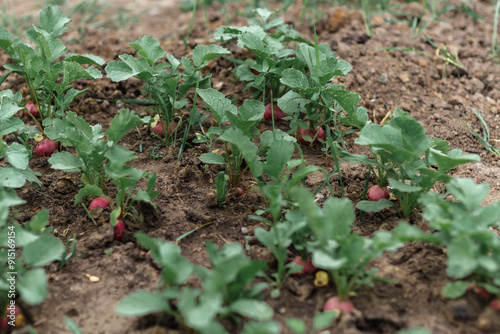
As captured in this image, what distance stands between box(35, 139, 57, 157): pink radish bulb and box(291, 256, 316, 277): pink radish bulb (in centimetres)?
137

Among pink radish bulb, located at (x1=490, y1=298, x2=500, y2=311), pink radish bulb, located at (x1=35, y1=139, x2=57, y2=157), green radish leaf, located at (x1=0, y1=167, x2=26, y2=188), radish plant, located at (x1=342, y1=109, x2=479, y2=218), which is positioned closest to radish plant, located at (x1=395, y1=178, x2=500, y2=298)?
pink radish bulb, located at (x1=490, y1=298, x2=500, y2=311)

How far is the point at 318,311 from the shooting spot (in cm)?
166

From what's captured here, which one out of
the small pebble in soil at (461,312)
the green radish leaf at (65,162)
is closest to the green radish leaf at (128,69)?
the green radish leaf at (65,162)

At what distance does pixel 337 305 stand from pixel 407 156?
623 mm

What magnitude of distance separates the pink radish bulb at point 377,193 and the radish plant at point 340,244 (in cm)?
48

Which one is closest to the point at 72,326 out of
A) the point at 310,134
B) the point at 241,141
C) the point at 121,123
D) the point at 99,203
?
→ the point at 99,203

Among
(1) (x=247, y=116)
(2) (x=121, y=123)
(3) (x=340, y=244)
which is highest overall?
(2) (x=121, y=123)

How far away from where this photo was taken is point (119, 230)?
1.95 m

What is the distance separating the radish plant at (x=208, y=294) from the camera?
1.41 meters

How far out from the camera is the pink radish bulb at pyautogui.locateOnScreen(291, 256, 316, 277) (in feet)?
5.82

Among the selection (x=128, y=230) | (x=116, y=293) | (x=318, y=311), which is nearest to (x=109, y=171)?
(x=128, y=230)

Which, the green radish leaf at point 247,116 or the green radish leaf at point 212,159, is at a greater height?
the green radish leaf at point 247,116

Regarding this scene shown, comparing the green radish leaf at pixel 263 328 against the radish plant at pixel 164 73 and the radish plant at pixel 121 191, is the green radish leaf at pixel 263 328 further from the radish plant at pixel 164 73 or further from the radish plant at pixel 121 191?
the radish plant at pixel 164 73

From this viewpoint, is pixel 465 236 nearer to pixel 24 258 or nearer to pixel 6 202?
pixel 24 258
